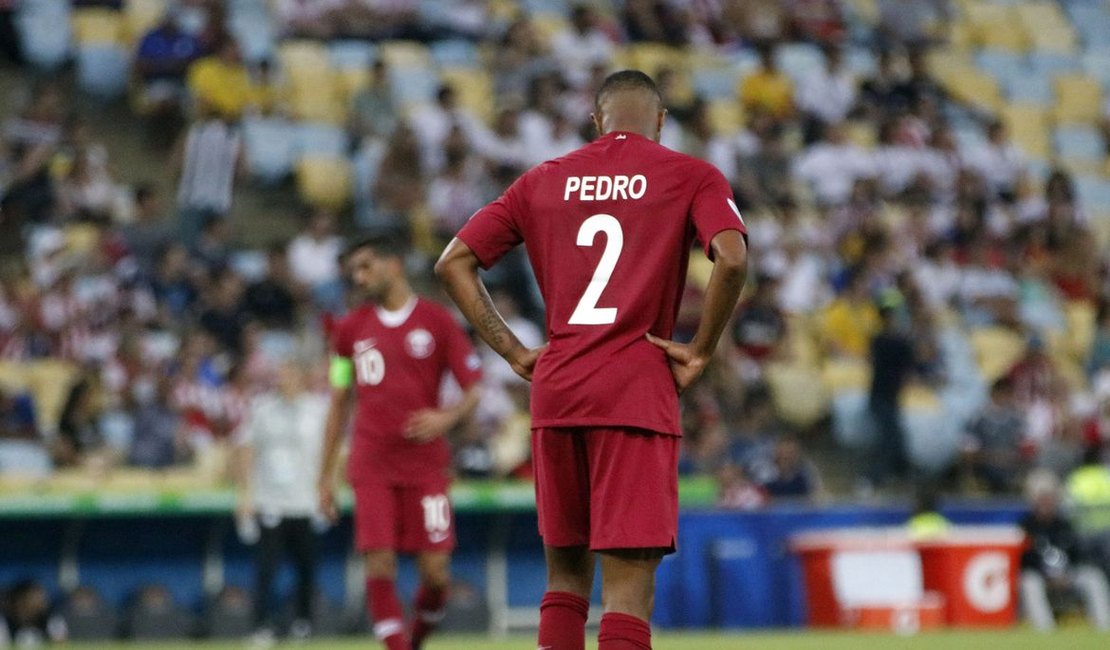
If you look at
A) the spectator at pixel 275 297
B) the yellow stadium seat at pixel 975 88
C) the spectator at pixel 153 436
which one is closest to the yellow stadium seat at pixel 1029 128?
the yellow stadium seat at pixel 975 88

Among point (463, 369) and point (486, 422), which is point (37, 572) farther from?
point (463, 369)

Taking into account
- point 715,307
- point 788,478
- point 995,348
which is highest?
point 995,348

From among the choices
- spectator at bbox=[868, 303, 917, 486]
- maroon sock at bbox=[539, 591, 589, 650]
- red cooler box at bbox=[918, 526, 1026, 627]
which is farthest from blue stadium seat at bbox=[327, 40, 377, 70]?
maroon sock at bbox=[539, 591, 589, 650]

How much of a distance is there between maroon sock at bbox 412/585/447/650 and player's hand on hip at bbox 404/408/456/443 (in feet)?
2.92

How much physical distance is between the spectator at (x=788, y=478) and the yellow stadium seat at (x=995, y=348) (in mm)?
3690

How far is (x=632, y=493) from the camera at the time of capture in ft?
18.9

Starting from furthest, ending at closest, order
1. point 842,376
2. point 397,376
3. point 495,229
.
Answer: point 842,376 < point 397,376 < point 495,229

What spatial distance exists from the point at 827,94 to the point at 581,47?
3.19 metres

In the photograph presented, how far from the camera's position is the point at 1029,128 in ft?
81.9

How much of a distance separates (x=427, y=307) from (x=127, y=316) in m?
6.89

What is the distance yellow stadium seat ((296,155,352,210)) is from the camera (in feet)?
64.0

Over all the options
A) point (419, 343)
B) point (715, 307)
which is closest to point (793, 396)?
point (419, 343)

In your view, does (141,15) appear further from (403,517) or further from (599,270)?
(599,270)

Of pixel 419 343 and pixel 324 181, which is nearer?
pixel 419 343
